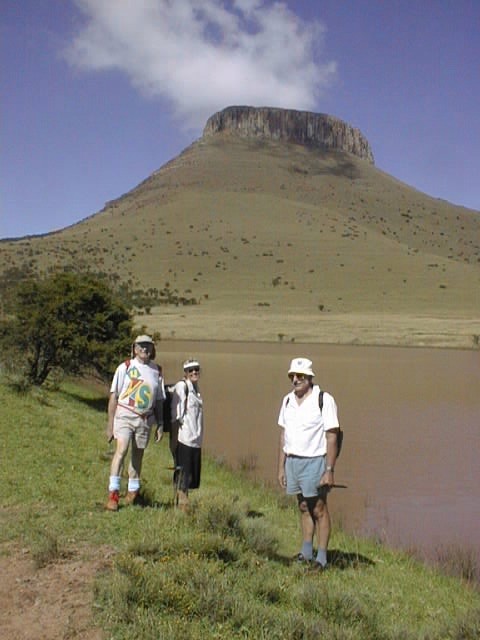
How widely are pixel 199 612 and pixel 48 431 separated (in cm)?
748

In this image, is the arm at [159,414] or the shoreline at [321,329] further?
the shoreline at [321,329]

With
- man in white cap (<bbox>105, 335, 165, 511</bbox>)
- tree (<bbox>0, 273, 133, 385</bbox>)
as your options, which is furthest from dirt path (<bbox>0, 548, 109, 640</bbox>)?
tree (<bbox>0, 273, 133, 385</bbox>)

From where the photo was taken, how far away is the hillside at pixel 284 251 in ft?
184

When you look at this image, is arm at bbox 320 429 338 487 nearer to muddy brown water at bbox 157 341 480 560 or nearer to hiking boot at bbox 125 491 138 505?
hiking boot at bbox 125 491 138 505

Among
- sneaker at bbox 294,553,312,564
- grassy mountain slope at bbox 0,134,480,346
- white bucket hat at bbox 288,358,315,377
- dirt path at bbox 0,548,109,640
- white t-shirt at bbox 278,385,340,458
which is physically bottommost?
sneaker at bbox 294,553,312,564

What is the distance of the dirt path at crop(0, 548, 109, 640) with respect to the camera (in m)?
4.53

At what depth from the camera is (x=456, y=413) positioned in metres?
20.7

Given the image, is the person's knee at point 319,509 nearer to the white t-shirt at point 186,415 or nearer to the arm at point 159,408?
the white t-shirt at point 186,415

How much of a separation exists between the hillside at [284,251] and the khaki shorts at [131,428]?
41.1 m

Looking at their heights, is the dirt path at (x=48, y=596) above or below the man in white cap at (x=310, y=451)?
below

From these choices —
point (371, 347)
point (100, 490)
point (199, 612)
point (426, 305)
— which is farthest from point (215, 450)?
point (426, 305)

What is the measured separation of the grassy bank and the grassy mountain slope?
40621 mm

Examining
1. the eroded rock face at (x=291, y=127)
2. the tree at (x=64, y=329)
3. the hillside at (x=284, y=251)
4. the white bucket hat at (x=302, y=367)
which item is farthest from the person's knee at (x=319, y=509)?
the eroded rock face at (x=291, y=127)

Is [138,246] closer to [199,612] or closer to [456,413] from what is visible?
[456,413]
